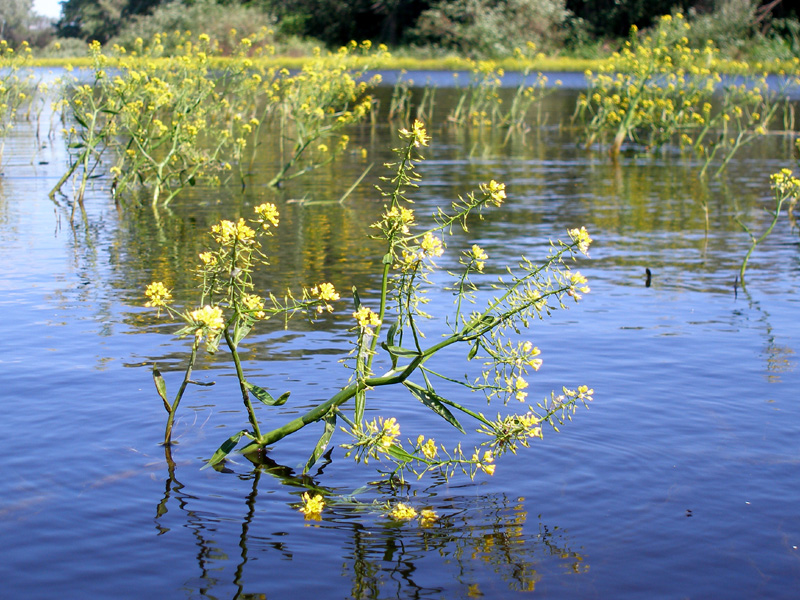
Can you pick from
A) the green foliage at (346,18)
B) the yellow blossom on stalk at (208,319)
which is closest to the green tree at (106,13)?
the green foliage at (346,18)

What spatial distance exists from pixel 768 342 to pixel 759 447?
2.35m

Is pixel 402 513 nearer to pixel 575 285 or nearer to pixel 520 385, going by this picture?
pixel 520 385

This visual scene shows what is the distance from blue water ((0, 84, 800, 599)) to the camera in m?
4.27

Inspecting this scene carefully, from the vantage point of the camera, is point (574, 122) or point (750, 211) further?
point (574, 122)

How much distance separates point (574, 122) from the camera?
29.1 meters

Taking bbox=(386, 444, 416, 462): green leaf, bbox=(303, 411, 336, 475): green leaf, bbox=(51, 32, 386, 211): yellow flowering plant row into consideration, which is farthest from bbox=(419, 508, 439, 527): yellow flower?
bbox=(51, 32, 386, 211): yellow flowering plant row

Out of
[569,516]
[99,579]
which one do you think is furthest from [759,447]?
[99,579]

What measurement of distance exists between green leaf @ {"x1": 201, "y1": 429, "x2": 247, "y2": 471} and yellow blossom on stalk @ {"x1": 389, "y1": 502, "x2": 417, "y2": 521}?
0.91 meters

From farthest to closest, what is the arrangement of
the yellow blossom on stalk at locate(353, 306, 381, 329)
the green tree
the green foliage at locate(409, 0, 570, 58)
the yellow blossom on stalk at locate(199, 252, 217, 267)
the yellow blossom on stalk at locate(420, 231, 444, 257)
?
the green tree, the green foliage at locate(409, 0, 570, 58), the yellow blossom on stalk at locate(199, 252, 217, 267), the yellow blossom on stalk at locate(420, 231, 444, 257), the yellow blossom on stalk at locate(353, 306, 381, 329)

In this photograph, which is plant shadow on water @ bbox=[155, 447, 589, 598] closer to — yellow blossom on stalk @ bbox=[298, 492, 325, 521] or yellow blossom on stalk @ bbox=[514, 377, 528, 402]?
yellow blossom on stalk @ bbox=[298, 492, 325, 521]

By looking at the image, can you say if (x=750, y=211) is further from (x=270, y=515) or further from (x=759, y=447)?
(x=270, y=515)

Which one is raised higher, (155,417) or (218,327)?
(218,327)

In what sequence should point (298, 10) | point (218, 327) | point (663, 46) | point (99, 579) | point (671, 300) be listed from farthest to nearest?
point (298, 10) → point (663, 46) → point (671, 300) → point (218, 327) → point (99, 579)

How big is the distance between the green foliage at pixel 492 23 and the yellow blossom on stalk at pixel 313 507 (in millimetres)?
49280
